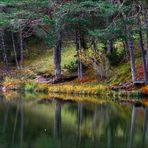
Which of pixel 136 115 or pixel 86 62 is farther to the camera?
pixel 86 62

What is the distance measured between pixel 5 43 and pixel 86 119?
108 feet

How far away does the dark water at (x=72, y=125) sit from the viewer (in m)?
16.6

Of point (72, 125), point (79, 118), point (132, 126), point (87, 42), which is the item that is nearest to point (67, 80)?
point (87, 42)

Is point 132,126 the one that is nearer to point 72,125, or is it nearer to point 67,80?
point 72,125

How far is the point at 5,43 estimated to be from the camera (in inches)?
2138

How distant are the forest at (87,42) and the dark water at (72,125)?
6.28m

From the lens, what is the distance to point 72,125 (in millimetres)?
21172

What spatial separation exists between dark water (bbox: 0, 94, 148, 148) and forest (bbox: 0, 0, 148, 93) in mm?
6276

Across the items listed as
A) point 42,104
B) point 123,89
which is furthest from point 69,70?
point 42,104

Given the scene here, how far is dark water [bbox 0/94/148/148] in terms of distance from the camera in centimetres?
1662

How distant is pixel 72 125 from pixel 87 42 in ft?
77.9

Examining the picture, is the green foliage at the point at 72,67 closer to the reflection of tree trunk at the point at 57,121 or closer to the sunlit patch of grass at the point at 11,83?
the sunlit patch of grass at the point at 11,83

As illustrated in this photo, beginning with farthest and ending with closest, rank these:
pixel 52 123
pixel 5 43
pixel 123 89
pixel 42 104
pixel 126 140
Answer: pixel 5 43 → pixel 123 89 → pixel 42 104 → pixel 52 123 → pixel 126 140

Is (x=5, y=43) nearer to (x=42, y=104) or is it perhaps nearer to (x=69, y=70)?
(x=69, y=70)
